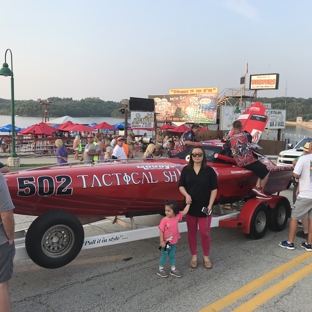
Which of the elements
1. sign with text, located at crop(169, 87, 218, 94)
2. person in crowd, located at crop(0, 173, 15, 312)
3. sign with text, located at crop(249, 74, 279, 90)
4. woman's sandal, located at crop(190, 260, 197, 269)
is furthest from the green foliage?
person in crowd, located at crop(0, 173, 15, 312)

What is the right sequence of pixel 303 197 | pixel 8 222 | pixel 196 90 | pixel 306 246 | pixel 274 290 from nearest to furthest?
pixel 8 222 < pixel 274 290 < pixel 303 197 < pixel 306 246 < pixel 196 90

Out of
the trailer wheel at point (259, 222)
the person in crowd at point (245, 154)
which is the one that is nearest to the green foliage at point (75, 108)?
the person in crowd at point (245, 154)

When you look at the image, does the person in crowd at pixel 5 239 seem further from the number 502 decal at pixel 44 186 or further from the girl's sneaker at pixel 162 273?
the girl's sneaker at pixel 162 273

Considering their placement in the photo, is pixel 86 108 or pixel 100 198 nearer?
pixel 100 198

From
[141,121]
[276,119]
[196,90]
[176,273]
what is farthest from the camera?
[196,90]

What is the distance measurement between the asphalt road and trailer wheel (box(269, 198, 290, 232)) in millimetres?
801

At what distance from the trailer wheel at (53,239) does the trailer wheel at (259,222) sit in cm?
297

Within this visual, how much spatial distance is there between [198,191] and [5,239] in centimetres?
237

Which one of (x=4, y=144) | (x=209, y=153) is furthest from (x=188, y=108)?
(x=209, y=153)

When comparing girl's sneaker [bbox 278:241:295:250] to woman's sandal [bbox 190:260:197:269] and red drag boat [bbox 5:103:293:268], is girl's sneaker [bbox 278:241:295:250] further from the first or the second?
woman's sandal [bbox 190:260:197:269]

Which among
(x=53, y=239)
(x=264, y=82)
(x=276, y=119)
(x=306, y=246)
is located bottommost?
(x=306, y=246)

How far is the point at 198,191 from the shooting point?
4148 mm

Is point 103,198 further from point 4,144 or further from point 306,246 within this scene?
point 4,144

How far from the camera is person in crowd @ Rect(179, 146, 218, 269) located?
4.16 meters
